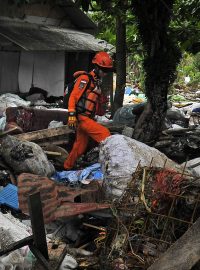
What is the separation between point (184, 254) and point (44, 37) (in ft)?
39.6

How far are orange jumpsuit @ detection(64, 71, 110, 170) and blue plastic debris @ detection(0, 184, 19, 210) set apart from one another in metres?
1.83

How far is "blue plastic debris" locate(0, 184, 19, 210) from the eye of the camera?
564 cm

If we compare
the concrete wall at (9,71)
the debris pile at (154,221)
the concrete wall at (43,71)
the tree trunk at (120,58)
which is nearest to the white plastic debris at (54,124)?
the tree trunk at (120,58)

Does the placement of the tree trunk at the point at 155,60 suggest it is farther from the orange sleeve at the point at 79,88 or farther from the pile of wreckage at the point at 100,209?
the orange sleeve at the point at 79,88

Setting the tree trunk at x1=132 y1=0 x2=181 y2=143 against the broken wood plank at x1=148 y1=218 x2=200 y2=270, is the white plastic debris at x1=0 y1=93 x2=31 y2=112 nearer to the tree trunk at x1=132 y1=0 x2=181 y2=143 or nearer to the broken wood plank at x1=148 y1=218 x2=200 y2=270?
the tree trunk at x1=132 y1=0 x2=181 y2=143

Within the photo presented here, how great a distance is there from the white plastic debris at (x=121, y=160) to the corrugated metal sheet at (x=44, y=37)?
671 cm

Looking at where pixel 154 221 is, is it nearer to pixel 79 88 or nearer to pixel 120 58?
pixel 79 88

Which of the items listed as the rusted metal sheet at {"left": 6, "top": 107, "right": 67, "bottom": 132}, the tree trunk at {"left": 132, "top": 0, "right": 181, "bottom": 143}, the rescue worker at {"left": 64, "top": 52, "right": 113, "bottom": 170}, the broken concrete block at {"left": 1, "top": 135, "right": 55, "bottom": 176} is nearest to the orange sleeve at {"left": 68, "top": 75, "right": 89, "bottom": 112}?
the rescue worker at {"left": 64, "top": 52, "right": 113, "bottom": 170}

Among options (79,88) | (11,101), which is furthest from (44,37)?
(79,88)

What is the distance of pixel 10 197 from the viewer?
18.9ft

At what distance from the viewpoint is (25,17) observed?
50.3 feet

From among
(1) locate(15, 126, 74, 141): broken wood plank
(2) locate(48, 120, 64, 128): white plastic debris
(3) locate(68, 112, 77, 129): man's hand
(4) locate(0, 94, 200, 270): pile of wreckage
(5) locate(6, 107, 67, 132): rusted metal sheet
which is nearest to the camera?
(4) locate(0, 94, 200, 270): pile of wreckage

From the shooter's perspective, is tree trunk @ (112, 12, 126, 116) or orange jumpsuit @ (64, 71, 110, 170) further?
tree trunk @ (112, 12, 126, 116)

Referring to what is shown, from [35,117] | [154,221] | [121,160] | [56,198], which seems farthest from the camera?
[35,117]
